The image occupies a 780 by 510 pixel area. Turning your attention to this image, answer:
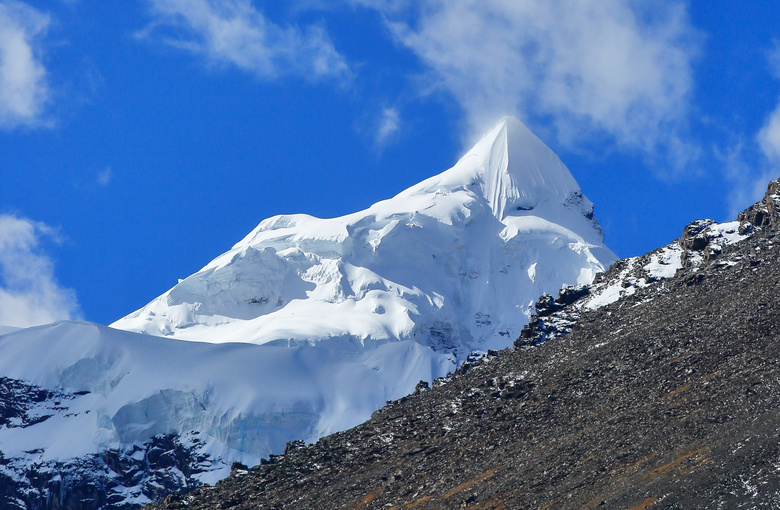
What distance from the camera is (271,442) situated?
503ft

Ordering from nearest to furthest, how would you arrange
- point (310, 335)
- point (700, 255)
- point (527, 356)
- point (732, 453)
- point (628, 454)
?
point (732, 453) → point (628, 454) → point (527, 356) → point (700, 255) → point (310, 335)

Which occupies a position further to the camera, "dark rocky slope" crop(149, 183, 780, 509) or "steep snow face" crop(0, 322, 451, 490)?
"steep snow face" crop(0, 322, 451, 490)

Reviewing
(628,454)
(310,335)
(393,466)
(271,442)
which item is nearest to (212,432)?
(271,442)

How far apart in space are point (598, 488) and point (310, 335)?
15011 cm

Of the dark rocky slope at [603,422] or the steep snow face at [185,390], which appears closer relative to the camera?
the dark rocky slope at [603,422]

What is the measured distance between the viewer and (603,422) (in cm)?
4944

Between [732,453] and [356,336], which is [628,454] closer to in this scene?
[732,453]

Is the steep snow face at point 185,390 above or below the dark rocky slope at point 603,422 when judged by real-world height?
above

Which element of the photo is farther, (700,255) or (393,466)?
(700,255)

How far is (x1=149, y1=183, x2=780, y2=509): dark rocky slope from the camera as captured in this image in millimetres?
39625

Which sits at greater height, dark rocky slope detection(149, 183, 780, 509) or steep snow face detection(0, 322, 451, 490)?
steep snow face detection(0, 322, 451, 490)

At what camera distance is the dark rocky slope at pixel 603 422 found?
39625mm

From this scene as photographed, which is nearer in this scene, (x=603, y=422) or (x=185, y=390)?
(x=603, y=422)

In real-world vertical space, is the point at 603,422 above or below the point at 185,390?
below
